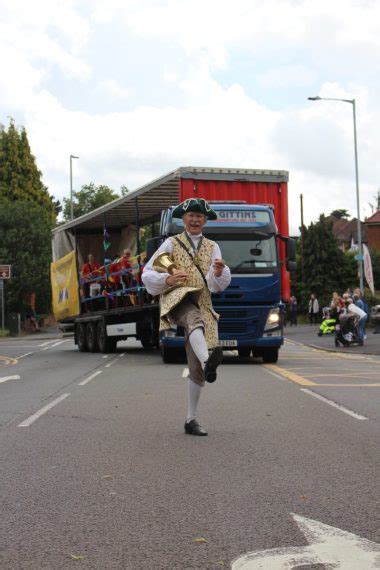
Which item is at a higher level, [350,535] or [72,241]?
[72,241]

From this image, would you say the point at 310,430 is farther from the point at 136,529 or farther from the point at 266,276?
the point at 266,276

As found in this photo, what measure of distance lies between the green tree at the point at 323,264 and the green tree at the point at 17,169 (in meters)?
20.7

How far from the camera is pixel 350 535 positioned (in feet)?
14.0

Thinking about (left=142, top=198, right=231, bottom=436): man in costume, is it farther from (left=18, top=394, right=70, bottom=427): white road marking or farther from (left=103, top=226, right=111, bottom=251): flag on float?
(left=103, top=226, right=111, bottom=251): flag on float

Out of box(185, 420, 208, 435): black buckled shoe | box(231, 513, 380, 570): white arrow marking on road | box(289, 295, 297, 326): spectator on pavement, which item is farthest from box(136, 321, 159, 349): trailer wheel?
box(289, 295, 297, 326): spectator on pavement

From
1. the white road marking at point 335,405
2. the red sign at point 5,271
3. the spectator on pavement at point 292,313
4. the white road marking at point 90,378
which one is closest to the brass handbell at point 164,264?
the white road marking at point 335,405

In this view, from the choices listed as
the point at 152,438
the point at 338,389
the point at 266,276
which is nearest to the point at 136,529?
the point at 152,438

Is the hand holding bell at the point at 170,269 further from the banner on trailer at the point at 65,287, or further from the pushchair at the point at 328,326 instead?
the pushchair at the point at 328,326

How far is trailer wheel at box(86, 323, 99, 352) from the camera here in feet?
76.0

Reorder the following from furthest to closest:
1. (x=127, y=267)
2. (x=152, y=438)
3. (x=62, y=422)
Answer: (x=127, y=267) → (x=62, y=422) → (x=152, y=438)

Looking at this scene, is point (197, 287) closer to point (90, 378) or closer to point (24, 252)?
point (90, 378)

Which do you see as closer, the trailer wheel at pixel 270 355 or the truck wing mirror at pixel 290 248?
the truck wing mirror at pixel 290 248

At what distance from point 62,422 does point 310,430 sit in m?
2.45

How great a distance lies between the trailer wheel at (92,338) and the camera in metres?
23.2
